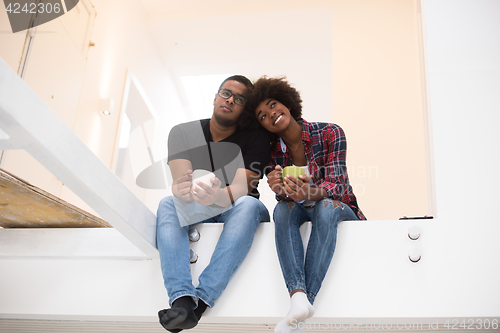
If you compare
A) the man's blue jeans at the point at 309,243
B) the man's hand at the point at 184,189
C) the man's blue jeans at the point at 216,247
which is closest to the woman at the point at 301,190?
the man's blue jeans at the point at 309,243

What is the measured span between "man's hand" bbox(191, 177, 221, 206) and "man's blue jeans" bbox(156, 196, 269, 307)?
0.23 ft

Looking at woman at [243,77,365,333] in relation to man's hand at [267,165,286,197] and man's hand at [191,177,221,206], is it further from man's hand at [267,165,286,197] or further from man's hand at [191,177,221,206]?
man's hand at [191,177,221,206]

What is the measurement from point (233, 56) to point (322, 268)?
310cm

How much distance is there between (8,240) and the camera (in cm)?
146

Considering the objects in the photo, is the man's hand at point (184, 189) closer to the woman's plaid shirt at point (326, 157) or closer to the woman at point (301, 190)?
the woman at point (301, 190)

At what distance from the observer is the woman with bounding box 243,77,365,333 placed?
4.00ft

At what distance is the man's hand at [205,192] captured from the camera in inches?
50.6

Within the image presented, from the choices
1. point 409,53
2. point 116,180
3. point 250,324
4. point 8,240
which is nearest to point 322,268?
point 250,324

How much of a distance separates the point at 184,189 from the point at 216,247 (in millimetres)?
214

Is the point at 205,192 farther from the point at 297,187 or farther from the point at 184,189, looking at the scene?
the point at 297,187

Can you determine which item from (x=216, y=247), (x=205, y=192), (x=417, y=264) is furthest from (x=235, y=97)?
(x=417, y=264)

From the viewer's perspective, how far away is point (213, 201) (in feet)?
4.37

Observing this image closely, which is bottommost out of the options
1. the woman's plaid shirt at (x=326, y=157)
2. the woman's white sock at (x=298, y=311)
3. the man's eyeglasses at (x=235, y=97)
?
the woman's white sock at (x=298, y=311)

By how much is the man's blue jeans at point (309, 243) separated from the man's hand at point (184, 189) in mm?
289
